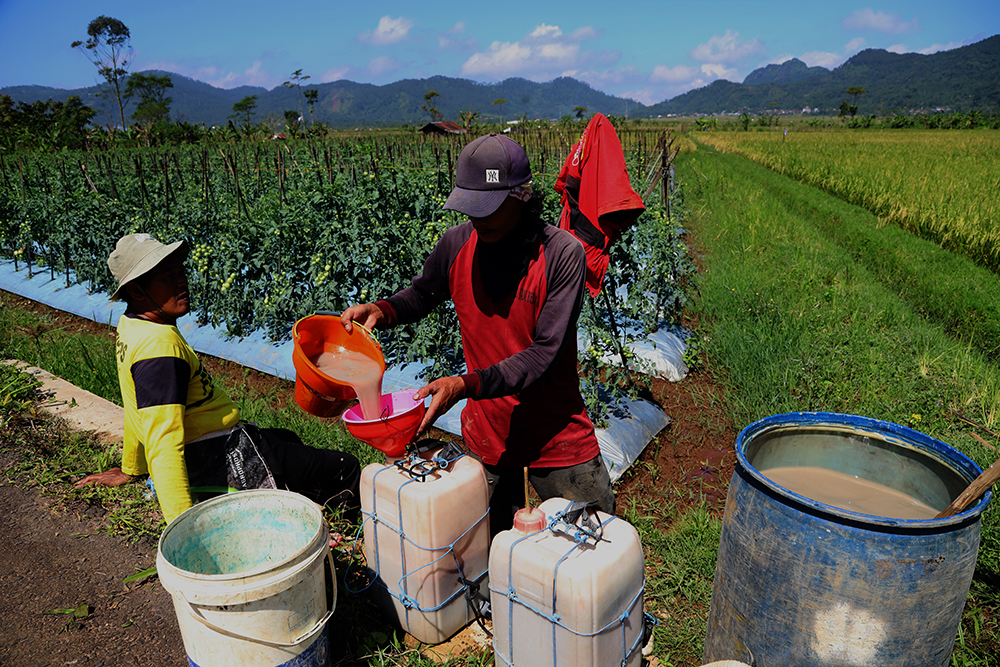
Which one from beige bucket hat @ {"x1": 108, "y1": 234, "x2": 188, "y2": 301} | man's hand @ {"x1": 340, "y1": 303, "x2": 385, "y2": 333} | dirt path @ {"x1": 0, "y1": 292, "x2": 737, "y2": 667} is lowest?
dirt path @ {"x1": 0, "y1": 292, "x2": 737, "y2": 667}

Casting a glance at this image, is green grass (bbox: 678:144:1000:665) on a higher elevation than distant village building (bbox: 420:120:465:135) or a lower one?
lower

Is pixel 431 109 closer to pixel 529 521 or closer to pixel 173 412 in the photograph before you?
pixel 173 412

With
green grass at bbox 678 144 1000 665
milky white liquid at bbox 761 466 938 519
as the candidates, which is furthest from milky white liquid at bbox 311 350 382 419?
green grass at bbox 678 144 1000 665

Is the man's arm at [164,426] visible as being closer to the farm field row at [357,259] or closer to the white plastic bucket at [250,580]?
the white plastic bucket at [250,580]

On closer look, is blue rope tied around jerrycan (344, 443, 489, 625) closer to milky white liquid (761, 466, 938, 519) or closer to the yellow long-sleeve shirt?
the yellow long-sleeve shirt

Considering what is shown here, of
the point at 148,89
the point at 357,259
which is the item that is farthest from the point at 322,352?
the point at 148,89

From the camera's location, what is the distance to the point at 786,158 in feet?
70.0

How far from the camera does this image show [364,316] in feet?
7.21

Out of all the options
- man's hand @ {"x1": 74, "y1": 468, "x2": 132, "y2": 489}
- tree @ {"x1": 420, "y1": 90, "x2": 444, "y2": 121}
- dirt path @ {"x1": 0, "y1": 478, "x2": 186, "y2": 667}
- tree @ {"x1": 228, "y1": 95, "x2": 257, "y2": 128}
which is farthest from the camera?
tree @ {"x1": 228, "y1": 95, "x2": 257, "y2": 128}

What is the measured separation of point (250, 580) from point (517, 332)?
42.4 inches

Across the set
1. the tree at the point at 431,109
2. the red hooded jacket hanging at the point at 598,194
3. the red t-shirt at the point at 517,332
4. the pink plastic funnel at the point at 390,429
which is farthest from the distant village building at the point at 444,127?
the pink plastic funnel at the point at 390,429

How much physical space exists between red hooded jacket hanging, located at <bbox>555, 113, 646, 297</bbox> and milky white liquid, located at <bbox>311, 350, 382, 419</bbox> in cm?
149

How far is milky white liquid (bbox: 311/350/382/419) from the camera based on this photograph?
2.04 metres

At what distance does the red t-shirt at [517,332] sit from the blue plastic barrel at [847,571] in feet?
2.04
